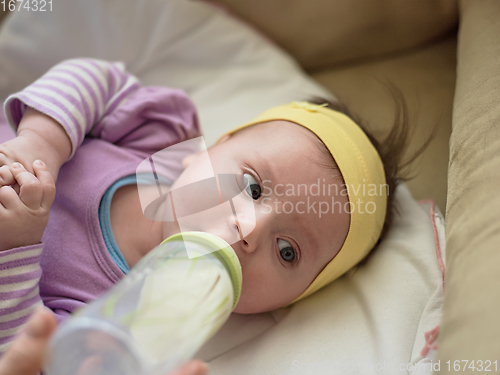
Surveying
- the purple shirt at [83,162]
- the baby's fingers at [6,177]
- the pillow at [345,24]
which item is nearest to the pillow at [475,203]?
the pillow at [345,24]

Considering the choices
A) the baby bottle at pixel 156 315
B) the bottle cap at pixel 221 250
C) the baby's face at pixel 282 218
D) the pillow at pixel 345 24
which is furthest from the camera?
the pillow at pixel 345 24

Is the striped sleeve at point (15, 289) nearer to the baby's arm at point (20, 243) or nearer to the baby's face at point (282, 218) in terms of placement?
the baby's arm at point (20, 243)

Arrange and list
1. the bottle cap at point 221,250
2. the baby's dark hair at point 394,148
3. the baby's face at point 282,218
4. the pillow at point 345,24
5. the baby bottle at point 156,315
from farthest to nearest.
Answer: the pillow at point 345,24
the baby's dark hair at point 394,148
the baby's face at point 282,218
the bottle cap at point 221,250
the baby bottle at point 156,315

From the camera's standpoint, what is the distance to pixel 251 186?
0.80 meters

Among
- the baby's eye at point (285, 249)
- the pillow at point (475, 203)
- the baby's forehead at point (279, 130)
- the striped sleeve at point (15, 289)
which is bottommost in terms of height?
the striped sleeve at point (15, 289)

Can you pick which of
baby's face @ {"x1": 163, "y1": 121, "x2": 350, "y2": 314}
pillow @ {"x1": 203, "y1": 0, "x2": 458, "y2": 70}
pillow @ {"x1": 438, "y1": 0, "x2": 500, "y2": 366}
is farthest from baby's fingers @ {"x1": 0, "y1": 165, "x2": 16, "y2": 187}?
pillow @ {"x1": 203, "y1": 0, "x2": 458, "y2": 70}

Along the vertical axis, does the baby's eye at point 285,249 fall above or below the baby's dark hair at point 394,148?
below

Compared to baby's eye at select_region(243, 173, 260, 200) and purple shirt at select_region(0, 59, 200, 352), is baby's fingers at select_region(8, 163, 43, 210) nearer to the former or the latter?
purple shirt at select_region(0, 59, 200, 352)

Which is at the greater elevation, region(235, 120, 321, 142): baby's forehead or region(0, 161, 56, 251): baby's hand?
region(235, 120, 321, 142): baby's forehead

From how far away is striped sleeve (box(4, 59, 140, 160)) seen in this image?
864 millimetres

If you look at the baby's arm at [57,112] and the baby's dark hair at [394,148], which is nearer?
the baby's arm at [57,112]

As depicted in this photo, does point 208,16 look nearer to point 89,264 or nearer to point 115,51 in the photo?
point 115,51

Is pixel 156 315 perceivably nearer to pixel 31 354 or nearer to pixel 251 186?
pixel 31 354

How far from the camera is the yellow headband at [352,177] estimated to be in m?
0.83
